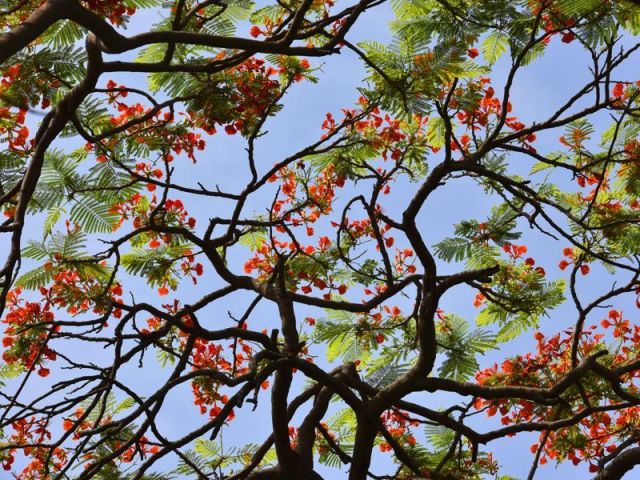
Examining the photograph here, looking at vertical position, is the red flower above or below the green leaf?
below

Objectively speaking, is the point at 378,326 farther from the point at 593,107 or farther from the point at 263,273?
the point at 593,107

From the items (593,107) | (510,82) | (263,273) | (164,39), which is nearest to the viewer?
(164,39)

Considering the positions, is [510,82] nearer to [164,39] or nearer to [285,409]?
[164,39]

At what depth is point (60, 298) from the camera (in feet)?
18.3

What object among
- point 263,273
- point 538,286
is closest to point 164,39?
point 263,273

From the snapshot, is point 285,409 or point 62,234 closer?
point 285,409

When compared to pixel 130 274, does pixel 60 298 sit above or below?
below

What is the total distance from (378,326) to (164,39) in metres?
3.27

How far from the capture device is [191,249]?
5945 mm

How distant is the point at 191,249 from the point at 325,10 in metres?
2.10

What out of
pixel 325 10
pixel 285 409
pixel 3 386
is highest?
pixel 325 10

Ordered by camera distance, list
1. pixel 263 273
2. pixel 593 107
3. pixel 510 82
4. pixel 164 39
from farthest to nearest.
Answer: pixel 263 273, pixel 593 107, pixel 510 82, pixel 164 39

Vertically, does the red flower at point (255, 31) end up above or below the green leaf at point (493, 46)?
below

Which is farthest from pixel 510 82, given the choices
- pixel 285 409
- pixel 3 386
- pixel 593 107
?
pixel 3 386
